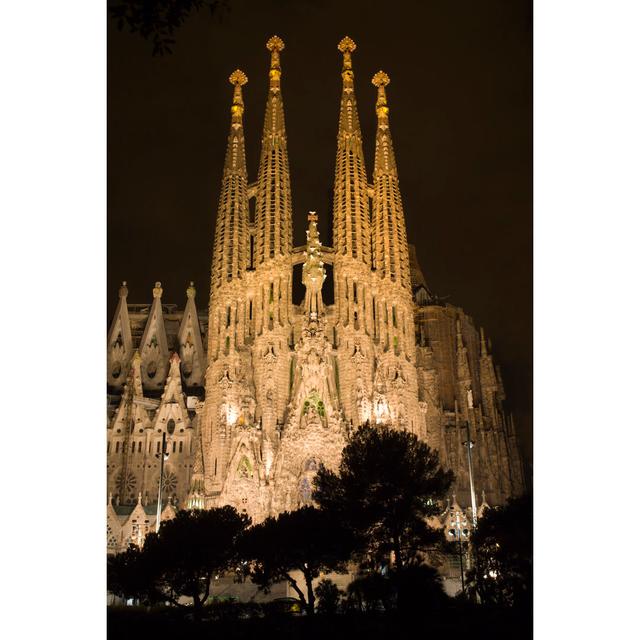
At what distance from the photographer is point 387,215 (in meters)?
46.3

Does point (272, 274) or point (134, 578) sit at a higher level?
point (272, 274)

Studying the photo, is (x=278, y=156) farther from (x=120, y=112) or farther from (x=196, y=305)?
(x=120, y=112)

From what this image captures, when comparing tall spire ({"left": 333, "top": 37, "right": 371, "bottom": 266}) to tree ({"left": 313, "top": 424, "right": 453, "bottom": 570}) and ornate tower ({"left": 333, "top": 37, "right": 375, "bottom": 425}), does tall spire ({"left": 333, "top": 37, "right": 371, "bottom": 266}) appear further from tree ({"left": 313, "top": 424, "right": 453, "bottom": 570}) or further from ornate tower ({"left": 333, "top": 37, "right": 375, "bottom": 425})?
tree ({"left": 313, "top": 424, "right": 453, "bottom": 570})

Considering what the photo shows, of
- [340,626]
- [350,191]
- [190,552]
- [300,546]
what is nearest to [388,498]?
[300,546]

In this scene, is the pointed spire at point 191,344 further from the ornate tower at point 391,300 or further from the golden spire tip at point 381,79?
the golden spire tip at point 381,79

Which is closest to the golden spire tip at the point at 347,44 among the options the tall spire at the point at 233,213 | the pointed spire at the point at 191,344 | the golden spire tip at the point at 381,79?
the golden spire tip at the point at 381,79

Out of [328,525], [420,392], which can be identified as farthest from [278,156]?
[328,525]

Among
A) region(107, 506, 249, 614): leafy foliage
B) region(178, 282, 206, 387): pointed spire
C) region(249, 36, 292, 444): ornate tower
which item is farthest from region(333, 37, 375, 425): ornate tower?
region(107, 506, 249, 614): leafy foliage

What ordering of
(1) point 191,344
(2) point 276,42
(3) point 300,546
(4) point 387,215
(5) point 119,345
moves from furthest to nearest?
1. (1) point 191,344
2. (5) point 119,345
3. (4) point 387,215
4. (3) point 300,546
5. (2) point 276,42

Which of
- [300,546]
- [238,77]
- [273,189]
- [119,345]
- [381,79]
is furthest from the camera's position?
[119,345]

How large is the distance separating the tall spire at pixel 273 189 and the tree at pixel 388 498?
25.1 meters

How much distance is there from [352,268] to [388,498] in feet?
84.4

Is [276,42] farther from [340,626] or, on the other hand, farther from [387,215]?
[387,215]
